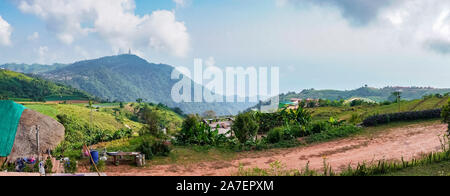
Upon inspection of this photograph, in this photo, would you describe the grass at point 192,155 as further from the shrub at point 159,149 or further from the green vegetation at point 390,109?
the green vegetation at point 390,109

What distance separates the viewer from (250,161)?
815cm

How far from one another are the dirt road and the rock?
3988mm

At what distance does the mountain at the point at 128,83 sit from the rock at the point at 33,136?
105 metres

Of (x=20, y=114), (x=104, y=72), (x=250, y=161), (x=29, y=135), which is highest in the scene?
(x=104, y=72)

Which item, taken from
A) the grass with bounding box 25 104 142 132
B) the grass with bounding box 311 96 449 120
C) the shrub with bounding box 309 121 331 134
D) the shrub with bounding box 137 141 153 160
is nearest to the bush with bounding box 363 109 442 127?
the shrub with bounding box 309 121 331 134

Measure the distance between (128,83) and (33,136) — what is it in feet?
465

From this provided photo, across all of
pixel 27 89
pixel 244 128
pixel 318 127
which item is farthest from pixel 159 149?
pixel 27 89

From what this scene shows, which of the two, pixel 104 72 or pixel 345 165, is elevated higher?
pixel 104 72

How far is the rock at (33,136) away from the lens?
29.4 feet

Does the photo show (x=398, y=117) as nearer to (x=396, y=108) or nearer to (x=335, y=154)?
(x=335, y=154)

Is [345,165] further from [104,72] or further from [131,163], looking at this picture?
[104,72]

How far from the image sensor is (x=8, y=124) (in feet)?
30.8
